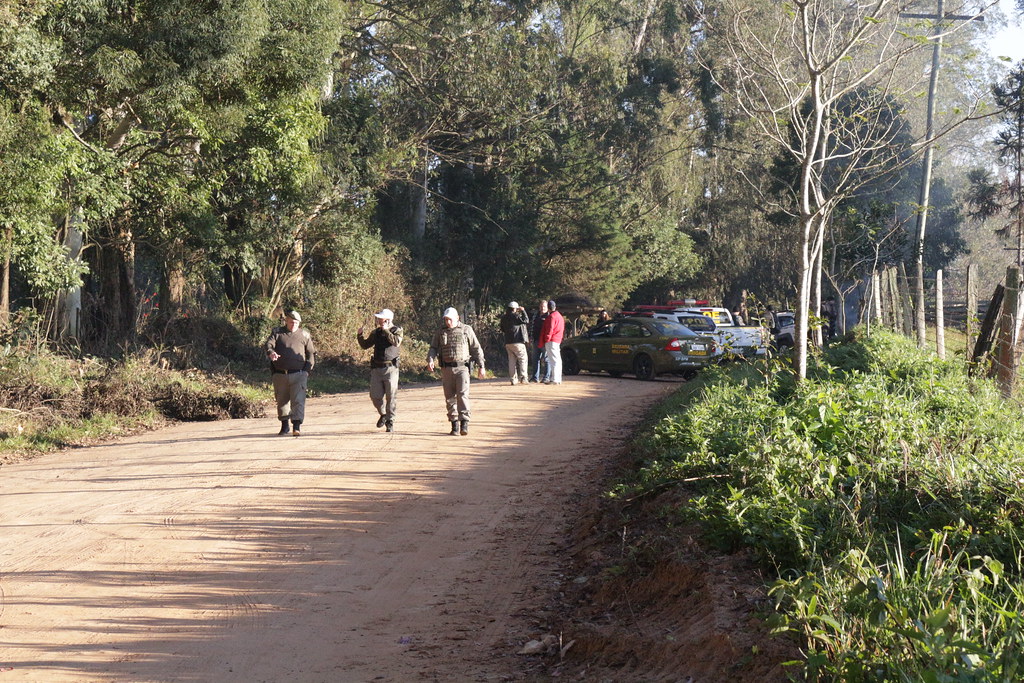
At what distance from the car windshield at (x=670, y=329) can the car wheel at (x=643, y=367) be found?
0.69m

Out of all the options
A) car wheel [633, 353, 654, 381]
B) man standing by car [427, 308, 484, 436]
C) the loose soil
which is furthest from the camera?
car wheel [633, 353, 654, 381]

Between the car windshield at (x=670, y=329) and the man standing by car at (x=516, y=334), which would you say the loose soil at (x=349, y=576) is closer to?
the man standing by car at (x=516, y=334)

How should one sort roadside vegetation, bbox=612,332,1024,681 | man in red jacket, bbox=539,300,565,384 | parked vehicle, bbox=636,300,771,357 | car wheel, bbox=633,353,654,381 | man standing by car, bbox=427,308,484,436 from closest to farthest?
1. roadside vegetation, bbox=612,332,1024,681
2. man standing by car, bbox=427,308,484,436
3. man in red jacket, bbox=539,300,565,384
4. car wheel, bbox=633,353,654,381
5. parked vehicle, bbox=636,300,771,357

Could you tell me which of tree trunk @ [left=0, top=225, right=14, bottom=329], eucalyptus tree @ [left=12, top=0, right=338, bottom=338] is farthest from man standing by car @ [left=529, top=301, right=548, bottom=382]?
tree trunk @ [left=0, top=225, right=14, bottom=329]

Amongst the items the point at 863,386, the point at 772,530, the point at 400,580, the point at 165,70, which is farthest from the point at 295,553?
the point at 165,70

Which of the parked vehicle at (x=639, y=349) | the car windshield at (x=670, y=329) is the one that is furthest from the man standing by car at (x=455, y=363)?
the car windshield at (x=670, y=329)

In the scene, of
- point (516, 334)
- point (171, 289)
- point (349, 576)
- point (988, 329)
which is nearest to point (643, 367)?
point (516, 334)

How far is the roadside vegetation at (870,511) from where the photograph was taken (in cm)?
422

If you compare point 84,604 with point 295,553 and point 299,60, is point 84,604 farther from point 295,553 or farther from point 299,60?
point 299,60

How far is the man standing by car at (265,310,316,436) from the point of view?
1411 centimetres

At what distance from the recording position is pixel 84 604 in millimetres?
6660

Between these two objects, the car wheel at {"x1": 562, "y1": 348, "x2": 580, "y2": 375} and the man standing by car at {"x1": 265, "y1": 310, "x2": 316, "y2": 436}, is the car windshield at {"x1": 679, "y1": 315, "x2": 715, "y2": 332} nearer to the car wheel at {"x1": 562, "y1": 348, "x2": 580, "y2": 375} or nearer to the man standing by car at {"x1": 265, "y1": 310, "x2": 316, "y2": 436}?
the car wheel at {"x1": 562, "y1": 348, "x2": 580, "y2": 375}

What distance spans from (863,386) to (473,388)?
1099 cm

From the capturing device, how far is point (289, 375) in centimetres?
1412
